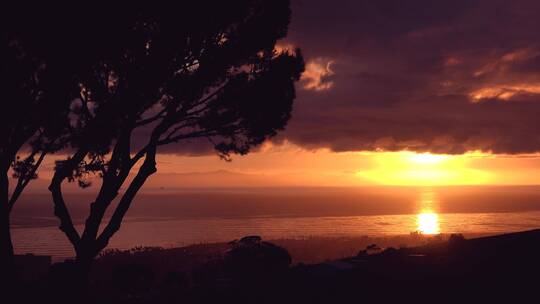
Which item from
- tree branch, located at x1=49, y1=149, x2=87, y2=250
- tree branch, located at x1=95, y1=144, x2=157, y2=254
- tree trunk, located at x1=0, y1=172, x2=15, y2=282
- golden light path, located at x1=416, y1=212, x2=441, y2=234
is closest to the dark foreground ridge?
tree trunk, located at x1=0, y1=172, x2=15, y2=282

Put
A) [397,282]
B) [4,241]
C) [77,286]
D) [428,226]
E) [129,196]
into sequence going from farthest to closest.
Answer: [428,226] < [129,196] < [4,241] < [77,286] < [397,282]

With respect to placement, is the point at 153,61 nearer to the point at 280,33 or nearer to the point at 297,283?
the point at 280,33

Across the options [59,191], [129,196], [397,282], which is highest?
[59,191]

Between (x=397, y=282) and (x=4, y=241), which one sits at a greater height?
(x=4, y=241)

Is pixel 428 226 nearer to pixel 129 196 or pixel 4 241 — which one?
pixel 129 196

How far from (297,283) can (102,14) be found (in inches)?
332

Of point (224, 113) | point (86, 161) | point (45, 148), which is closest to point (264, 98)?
point (224, 113)

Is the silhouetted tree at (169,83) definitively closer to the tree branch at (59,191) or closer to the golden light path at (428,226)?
the tree branch at (59,191)

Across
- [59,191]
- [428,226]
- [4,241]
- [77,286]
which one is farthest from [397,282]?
[428,226]

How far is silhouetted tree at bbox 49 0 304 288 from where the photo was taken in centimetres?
1292

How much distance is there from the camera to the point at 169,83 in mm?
14234

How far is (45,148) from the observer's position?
57.8 feet

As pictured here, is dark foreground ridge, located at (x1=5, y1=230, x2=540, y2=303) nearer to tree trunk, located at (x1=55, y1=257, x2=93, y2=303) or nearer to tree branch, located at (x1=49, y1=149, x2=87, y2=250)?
tree trunk, located at (x1=55, y1=257, x2=93, y2=303)

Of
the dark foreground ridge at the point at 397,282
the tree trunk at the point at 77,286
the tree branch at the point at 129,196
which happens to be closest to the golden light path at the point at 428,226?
the dark foreground ridge at the point at 397,282
